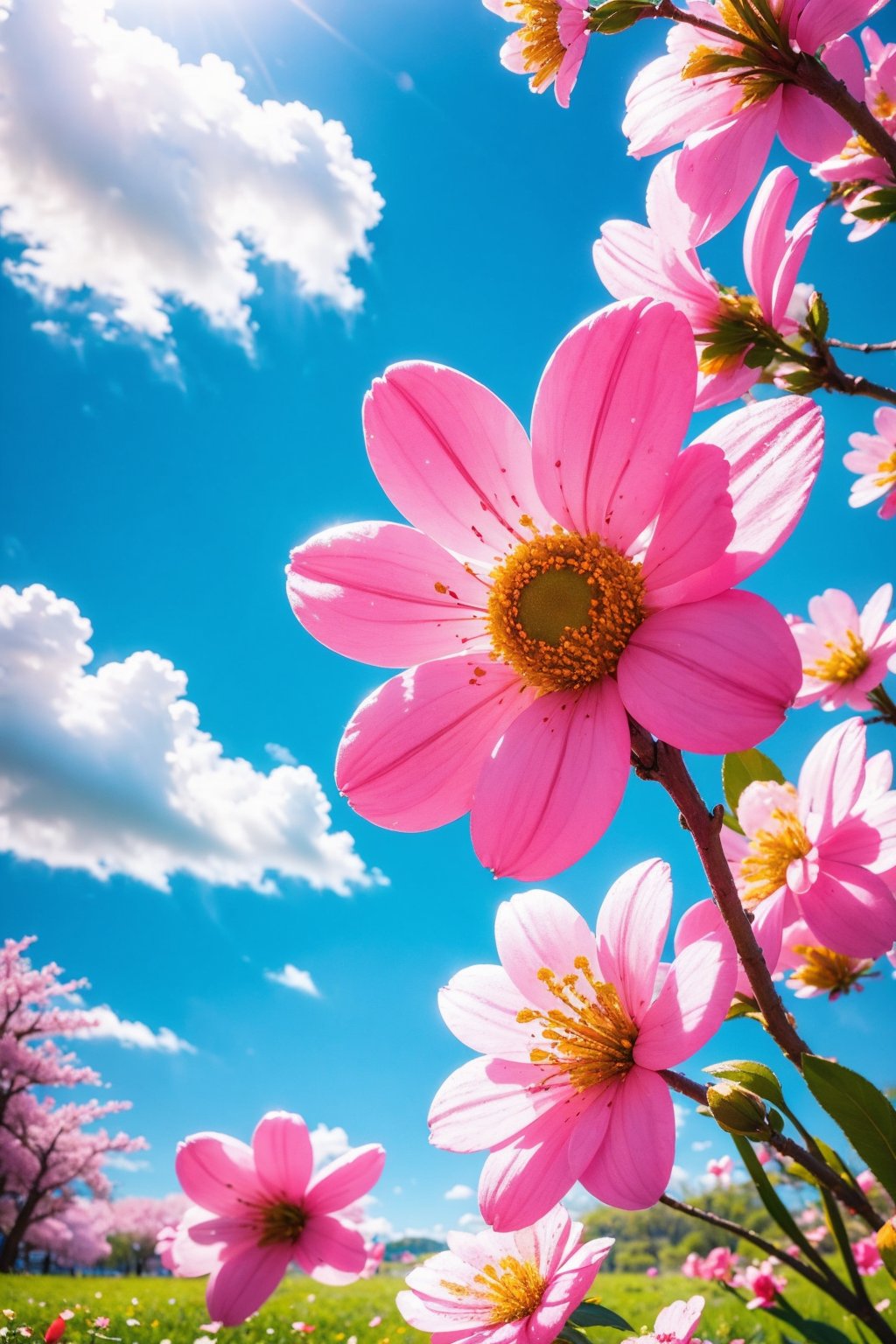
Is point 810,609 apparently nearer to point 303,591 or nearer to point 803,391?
point 803,391

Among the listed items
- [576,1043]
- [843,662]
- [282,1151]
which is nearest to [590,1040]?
[576,1043]

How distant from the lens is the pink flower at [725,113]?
1066 millimetres

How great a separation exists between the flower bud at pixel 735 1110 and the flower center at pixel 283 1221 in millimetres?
1098

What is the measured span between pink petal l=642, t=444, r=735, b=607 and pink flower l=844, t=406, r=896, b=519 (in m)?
1.59

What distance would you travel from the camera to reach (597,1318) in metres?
1.03

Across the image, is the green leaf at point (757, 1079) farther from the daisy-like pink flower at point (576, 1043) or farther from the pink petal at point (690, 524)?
the pink petal at point (690, 524)

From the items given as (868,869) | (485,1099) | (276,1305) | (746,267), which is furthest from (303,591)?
(276,1305)

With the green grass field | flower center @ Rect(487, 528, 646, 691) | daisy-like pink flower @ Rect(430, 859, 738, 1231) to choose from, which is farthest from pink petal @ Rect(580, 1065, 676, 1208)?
the green grass field

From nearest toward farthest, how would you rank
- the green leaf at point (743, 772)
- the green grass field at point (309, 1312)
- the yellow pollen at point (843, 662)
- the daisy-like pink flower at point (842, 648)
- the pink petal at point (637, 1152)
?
the pink petal at point (637, 1152), the green leaf at point (743, 772), the daisy-like pink flower at point (842, 648), the yellow pollen at point (843, 662), the green grass field at point (309, 1312)

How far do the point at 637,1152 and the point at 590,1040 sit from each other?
0.15m

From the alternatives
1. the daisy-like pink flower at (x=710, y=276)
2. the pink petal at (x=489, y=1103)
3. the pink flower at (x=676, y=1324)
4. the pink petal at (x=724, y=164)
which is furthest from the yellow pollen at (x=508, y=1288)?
the pink petal at (x=724, y=164)

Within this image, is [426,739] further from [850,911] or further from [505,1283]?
[505,1283]

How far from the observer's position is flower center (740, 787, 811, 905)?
115 centimetres

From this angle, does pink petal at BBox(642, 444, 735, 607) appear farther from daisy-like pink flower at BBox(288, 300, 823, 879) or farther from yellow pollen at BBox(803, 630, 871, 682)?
yellow pollen at BBox(803, 630, 871, 682)
